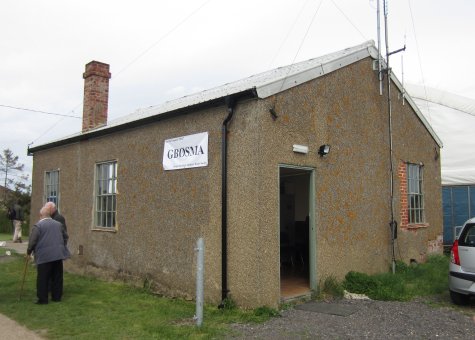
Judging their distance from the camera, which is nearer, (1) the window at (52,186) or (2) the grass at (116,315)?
(2) the grass at (116,315)

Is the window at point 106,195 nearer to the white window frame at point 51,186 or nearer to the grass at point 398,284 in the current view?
the white window frame at point 51,186

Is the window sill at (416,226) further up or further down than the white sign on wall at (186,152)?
further down

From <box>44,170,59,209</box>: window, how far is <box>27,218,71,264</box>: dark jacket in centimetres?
490

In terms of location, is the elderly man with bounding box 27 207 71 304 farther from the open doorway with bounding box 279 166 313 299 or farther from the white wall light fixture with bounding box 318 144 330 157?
the white wall light fixture with bounding box 318 144 330 157

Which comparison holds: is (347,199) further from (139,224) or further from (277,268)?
(139,224)

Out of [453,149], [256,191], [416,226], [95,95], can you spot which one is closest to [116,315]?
[256,191]

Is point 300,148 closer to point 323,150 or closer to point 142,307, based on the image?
point 323,150

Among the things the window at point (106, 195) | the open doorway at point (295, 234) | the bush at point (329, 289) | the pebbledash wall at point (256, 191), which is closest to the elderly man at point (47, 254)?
the pebbledash wall at point (256, 191)

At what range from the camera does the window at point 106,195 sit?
10.4m

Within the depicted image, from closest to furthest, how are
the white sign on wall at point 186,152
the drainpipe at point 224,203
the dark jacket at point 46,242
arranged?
the drainpipe at point 224,203 → the white sign on wall at point 186,152 → the dark jacket at point 46,242

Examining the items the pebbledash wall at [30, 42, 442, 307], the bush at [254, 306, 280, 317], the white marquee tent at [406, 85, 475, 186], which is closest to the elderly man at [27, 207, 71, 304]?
the pebbledash wall at [30, 42, 442, 307]

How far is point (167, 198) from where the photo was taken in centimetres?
859

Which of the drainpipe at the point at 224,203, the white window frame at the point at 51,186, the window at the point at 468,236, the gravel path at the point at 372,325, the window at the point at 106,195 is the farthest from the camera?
the white window frame at the point at 51,186

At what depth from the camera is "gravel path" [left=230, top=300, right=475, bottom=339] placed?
5820mm
